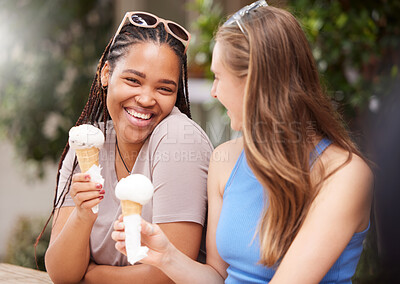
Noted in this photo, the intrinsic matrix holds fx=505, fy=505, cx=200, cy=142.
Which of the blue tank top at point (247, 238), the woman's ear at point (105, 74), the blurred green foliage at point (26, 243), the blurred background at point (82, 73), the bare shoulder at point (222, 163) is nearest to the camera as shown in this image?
the blue tank top at point (247, 238)

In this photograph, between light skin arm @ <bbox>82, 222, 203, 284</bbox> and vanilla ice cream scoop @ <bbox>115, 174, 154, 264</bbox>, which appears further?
light skin arm @ <bbox>82, 222, 203, 284</bbox>

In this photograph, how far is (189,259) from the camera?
166cm

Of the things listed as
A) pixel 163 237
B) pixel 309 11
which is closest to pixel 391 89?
pixel 309 11

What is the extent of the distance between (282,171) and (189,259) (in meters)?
0.45

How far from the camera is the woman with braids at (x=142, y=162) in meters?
1.75

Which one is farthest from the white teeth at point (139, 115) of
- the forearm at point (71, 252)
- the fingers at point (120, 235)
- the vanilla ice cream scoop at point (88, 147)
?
the fingers at point (120, 235)

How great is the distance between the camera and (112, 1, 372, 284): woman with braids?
1.42 metres

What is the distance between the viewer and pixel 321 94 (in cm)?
159

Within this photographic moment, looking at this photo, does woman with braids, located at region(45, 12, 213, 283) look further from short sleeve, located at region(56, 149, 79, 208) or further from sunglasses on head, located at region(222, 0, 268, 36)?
sunglasses on head, located at region(222, 0, 268, 36)

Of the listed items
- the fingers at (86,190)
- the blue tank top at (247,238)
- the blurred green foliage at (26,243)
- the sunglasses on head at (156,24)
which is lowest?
the blurred green foliage at (26,243)

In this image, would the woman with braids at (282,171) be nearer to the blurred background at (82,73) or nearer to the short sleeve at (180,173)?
the short sleeve at (180,173)

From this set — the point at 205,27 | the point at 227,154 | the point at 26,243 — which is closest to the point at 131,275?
the point at 227,154

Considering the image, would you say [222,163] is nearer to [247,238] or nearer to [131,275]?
[247,238]

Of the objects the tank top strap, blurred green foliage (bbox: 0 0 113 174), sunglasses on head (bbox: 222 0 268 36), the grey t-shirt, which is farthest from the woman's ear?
blurred green foliage (bbox: 0 0 113 174)
